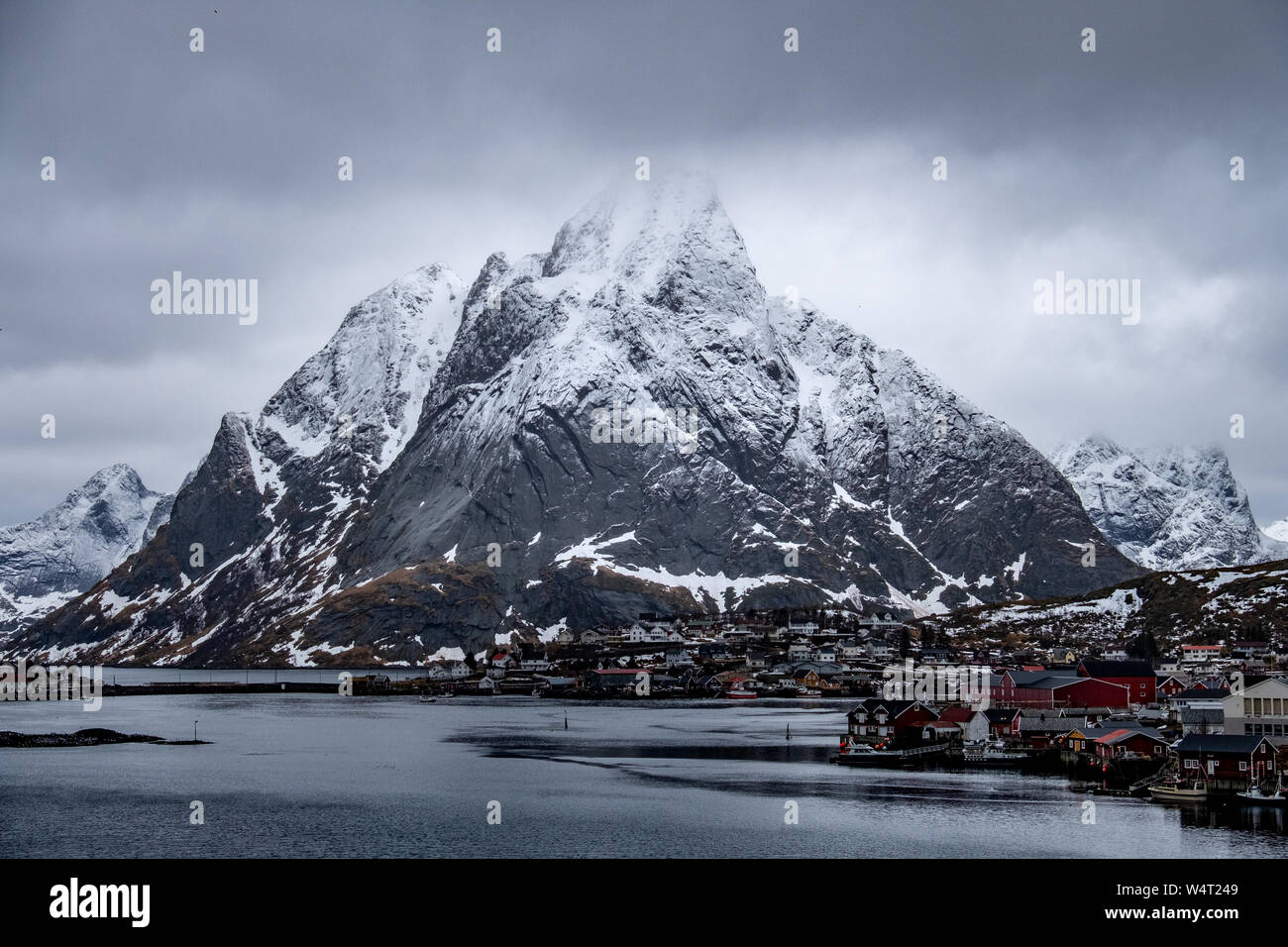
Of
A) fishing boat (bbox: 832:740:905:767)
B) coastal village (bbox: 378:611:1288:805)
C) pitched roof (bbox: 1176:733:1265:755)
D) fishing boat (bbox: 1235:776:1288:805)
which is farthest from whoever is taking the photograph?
fishing boat (bbox: 832:740:905:767)

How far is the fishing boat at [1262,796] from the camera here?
76062 millimetres

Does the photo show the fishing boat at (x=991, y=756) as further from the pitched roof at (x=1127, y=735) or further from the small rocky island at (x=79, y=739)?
the small rocky island at (x=79, y=739)

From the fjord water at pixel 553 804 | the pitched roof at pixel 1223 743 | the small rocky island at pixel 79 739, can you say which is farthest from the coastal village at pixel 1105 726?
the small rocky island at pixel 79 739

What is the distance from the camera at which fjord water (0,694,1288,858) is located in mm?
65500

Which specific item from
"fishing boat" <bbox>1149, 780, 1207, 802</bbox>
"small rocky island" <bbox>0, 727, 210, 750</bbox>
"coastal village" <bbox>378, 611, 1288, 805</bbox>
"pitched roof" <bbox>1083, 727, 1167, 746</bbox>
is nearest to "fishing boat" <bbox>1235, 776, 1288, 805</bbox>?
"coastal village" <bbox>378, 611, 1288, 805</bbox>

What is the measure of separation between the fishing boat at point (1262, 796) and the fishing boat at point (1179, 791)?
2.22 metres

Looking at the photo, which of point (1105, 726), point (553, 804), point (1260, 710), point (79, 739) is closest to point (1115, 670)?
point (1105, 726)

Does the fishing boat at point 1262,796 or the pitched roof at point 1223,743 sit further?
the pitched roof at point 1223,743

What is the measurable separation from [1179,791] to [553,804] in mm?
38221

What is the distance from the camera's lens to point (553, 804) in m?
79.5

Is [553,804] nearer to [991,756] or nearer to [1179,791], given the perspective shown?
[1179,791]

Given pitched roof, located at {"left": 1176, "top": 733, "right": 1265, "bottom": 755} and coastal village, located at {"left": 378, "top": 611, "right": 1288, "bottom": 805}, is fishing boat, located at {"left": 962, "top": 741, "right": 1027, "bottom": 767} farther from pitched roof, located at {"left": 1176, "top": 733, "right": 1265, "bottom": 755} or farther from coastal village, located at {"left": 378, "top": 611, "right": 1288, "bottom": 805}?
pitched roof, located at {"left": 1176, "top": 733, "right": 1265, "bottom": 755}

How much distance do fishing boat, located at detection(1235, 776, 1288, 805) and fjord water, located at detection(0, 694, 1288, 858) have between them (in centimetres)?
296
